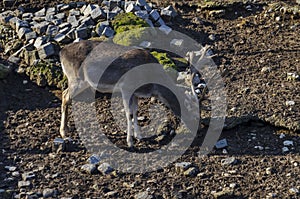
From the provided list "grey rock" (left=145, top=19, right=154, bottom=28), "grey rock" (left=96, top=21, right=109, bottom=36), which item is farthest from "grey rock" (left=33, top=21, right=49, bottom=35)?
"grey rock" (left=145, top=19, right=154, bottom=28)

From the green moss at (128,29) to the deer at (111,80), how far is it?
1500mm

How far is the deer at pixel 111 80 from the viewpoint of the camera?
31.0 ft

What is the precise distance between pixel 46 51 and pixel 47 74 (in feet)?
1.63

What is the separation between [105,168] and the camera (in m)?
8.61

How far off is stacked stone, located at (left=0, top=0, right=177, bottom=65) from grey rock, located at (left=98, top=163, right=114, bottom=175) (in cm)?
291

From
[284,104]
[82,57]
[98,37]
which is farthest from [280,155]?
[98,37]

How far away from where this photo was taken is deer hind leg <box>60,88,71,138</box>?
372 inches

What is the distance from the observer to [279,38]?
1165 centimetres

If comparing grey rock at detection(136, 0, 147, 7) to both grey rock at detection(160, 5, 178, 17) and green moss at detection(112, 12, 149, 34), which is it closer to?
grey rock at detection(160, 5, 178, 17)

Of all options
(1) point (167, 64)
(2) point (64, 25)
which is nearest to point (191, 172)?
(1) point (167, 64)

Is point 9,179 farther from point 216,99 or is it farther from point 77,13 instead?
point 77,13

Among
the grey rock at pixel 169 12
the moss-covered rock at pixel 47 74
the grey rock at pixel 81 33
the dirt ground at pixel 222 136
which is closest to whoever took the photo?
the dirt ground at pixel 222 136

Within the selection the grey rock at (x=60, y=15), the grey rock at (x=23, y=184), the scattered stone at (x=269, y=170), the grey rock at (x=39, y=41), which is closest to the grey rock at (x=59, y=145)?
the grey rock at (x=23, y=184)

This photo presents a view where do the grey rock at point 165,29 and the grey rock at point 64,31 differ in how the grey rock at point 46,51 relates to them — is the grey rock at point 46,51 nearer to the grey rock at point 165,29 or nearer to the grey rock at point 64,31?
the grey rock at point 64,31
